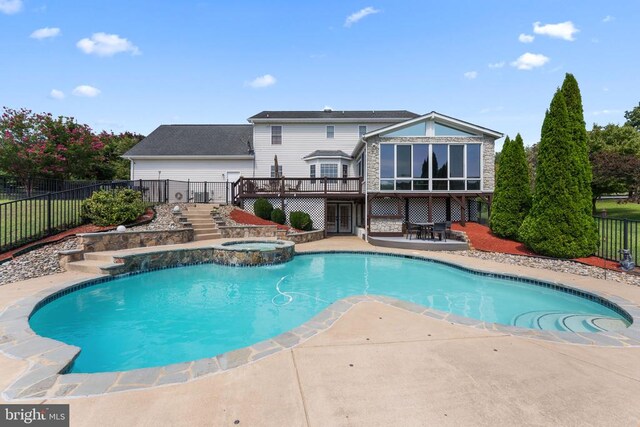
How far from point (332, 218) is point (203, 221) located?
8147 mm

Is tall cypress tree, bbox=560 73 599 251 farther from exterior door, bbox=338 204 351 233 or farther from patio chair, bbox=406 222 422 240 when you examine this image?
exterior door, bbox=338 204 351 233

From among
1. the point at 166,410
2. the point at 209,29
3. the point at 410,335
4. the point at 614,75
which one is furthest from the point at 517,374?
the point at 209,29

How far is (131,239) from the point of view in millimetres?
10352

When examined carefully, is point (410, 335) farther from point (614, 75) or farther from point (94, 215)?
point (614, 75)

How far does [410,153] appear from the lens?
15852 mm

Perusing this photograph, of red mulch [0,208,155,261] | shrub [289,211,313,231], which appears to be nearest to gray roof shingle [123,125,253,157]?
shrub [289,211,313,231]

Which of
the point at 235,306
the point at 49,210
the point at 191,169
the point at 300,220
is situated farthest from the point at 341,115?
the point at 235,306

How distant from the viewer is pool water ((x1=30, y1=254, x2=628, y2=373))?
4.73m

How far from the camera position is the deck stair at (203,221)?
13333mm

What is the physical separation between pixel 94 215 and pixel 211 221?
4803 millimetres

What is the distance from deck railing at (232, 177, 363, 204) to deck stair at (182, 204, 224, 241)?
7.59ft

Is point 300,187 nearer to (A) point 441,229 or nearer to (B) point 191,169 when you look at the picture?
(A) point 441,229

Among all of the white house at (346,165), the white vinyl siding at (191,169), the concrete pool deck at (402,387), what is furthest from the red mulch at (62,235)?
the white vinyl siding at (191,169)

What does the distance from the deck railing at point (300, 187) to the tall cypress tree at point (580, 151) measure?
950 centimetres
